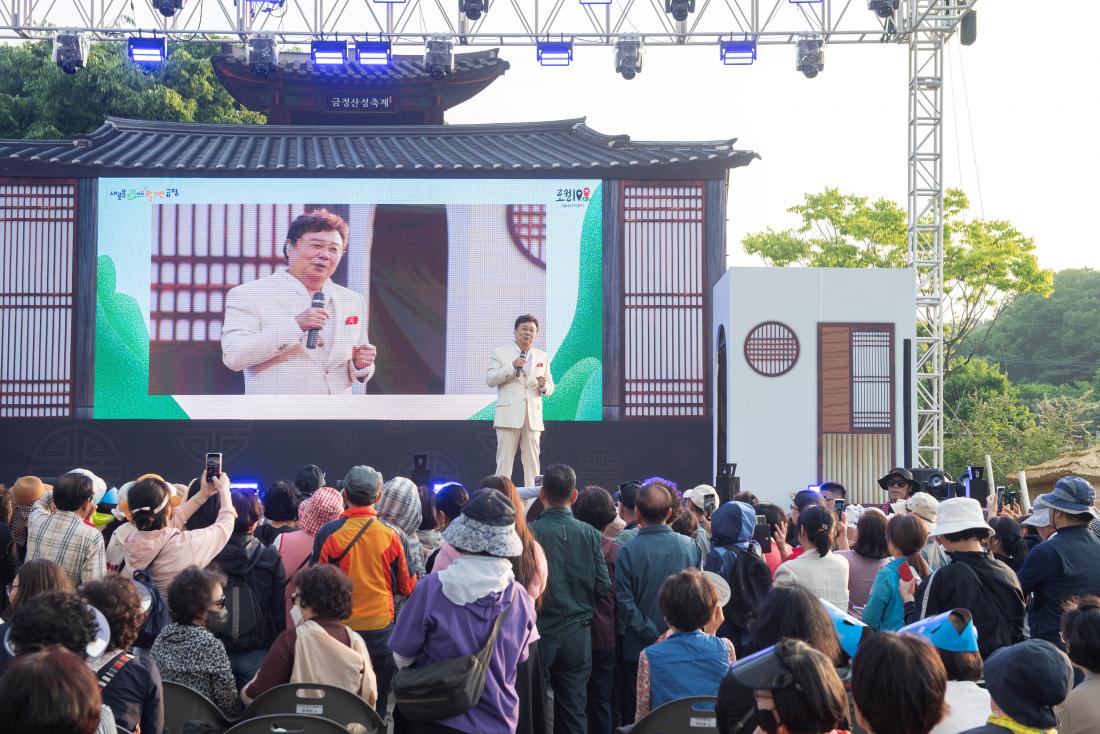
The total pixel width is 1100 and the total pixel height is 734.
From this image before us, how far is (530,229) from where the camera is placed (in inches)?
439

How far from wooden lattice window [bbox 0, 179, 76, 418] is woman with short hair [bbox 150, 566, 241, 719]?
9043 mm

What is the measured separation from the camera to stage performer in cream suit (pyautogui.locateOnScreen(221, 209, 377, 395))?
11.1m

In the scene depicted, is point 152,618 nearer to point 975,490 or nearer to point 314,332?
point 975,490

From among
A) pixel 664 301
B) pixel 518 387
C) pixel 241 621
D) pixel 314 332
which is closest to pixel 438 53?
pixel 314 332

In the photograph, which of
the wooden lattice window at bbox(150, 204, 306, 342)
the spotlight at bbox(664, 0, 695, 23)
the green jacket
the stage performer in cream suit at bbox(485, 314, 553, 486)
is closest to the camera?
the green jacket

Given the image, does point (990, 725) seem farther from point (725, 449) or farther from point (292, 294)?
point (292, 294)

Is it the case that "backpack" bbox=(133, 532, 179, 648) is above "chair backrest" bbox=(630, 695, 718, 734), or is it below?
above

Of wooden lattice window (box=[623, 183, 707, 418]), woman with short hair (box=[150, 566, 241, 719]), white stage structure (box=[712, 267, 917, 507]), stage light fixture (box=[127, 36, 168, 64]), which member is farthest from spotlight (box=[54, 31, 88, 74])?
woman with short hair (box=[150, 566, 241, 719])

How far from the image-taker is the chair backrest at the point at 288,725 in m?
2.58

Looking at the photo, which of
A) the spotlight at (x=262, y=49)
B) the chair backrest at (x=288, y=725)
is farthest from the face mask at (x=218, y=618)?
the spotlight at (x=262, y=49)

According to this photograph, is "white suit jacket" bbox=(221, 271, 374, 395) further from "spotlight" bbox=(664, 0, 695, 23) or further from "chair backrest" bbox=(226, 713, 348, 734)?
"chair backrest" bbox=(226, 713, 348, 734)

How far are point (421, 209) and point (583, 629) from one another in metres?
8.00

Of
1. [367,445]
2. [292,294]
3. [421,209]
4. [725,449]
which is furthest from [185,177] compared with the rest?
[725,449]

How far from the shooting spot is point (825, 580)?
3.67 meters
